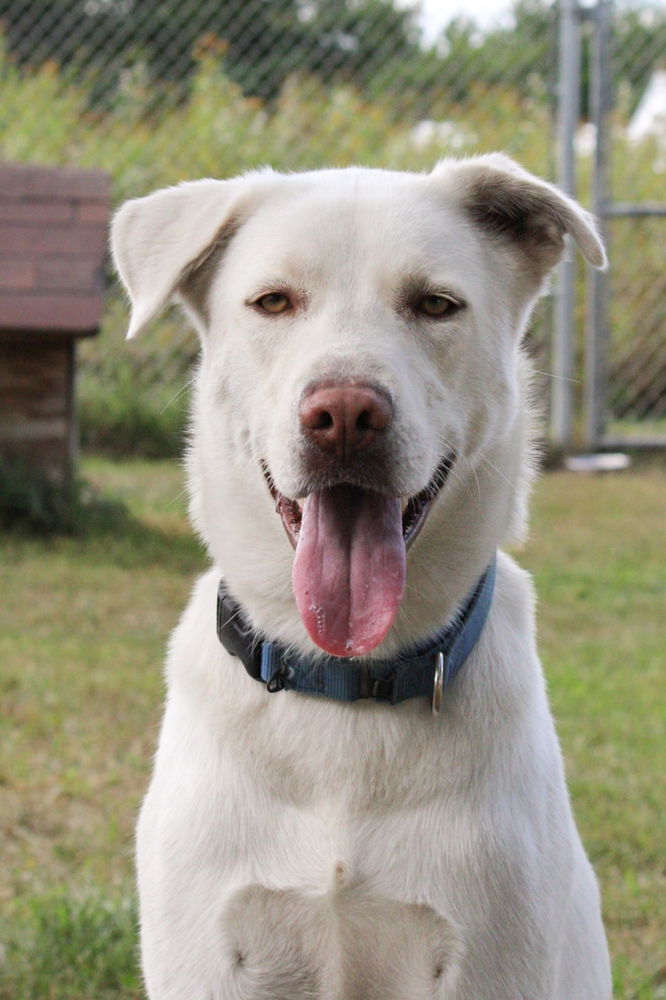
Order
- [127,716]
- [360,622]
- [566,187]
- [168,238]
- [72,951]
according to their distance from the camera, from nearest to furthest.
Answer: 1. [360,622]
2. [168,238]
3. [72,951]
4. [127,716]
5. [566,187]

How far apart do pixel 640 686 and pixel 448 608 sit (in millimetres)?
2592

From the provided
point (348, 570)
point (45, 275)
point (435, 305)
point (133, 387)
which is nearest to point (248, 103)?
point (133, 387)

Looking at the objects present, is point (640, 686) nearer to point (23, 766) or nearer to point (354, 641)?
point (23, 766)

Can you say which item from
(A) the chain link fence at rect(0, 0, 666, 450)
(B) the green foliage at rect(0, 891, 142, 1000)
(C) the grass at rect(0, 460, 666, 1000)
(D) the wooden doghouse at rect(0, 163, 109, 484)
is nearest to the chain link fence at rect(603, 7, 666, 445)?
(A) the chain link fence at rect(0, 0, 666, 450)

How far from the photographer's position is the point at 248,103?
9281mm

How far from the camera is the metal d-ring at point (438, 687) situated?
2100 millimetres

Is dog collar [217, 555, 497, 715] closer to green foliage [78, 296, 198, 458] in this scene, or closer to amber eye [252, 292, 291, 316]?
amber eye [252, 292, 291, 316]

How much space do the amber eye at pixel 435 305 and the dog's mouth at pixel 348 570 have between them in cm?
33

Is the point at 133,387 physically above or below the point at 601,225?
below

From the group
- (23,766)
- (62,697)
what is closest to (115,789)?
(23,766)

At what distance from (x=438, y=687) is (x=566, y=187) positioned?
731cm

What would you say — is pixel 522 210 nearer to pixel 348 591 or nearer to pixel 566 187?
pixel 348 591

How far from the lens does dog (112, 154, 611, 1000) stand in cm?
200

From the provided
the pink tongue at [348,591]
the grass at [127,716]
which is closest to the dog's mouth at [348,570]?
the pink tongue at [348,591]
